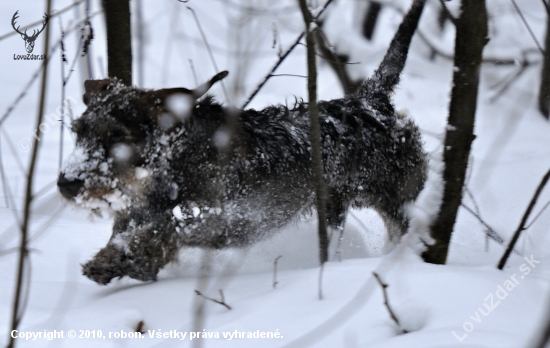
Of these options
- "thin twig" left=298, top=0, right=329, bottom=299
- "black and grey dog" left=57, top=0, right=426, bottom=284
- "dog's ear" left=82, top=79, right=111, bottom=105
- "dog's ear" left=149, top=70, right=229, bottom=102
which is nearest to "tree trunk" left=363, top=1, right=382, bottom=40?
"black and grey dog" left=57, top=0, right=426, bottom=284

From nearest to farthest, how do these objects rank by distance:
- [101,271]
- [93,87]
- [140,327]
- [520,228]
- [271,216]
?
[140,327]
[520,228]
[101,271]
[93,87]
[271,216]

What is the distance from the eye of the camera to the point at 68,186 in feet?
9.52

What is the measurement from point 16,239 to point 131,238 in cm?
110

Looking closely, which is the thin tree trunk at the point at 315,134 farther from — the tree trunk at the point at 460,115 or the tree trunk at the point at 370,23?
the tree trunk at the point at 370,23

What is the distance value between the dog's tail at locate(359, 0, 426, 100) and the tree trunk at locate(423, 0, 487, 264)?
1.45m

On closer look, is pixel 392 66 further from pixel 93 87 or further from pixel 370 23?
pixel 370 23

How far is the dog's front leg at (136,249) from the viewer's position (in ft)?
10.2

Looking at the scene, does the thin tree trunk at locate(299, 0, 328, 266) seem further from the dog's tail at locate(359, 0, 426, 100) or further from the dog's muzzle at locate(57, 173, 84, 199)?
the dog's tail at locate(359, 0, 426, 100)

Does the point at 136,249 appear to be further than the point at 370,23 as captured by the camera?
No

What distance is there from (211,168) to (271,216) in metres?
0.58

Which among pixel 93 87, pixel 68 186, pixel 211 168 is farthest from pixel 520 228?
pixel 93 87

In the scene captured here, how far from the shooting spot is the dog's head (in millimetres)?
2998

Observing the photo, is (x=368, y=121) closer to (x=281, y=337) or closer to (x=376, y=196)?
(x=376, y=196)

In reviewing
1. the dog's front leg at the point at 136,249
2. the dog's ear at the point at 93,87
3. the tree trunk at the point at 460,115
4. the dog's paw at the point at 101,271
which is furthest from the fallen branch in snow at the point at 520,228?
the dog's ear at the point at 93,87
